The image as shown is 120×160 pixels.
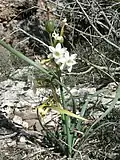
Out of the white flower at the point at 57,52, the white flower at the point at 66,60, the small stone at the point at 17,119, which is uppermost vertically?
the white flower at the point at 57,52

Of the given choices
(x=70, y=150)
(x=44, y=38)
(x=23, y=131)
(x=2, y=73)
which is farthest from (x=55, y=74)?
(x=44, y=38)

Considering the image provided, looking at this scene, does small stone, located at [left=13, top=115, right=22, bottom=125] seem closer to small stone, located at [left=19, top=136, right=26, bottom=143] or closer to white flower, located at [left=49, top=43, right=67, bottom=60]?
small stone, located at [left=19, top=136, right=26, bottom=143]

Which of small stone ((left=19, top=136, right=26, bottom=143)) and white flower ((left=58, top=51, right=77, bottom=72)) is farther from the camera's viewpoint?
small stone ((left=19, top=136, right=26, bottom=143))

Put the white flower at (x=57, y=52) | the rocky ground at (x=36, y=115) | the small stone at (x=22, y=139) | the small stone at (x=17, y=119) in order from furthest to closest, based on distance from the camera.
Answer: the small stone at (x=17, y=119) → the small stone at (x=22, y=139) → the rocky ground at (x=36, y=115) → the white flower at (x=57, y=52)


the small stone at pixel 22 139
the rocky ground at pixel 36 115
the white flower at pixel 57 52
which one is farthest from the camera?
the small stone at pixel 22 139

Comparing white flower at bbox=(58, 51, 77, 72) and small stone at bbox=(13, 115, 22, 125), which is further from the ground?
white flower at bbox=(58, 51, 77, 72)

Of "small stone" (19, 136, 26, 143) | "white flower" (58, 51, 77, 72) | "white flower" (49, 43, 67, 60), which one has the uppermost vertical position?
"white flower" (49, 43, 67, 60)

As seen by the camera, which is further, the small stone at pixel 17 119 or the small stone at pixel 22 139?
Result: the small stone at pixel 17 119

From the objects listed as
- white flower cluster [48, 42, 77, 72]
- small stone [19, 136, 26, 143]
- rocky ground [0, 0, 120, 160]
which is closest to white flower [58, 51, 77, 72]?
white flower cluster [48, 42, 77, 72]

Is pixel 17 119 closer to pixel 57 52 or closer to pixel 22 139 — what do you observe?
pixel 22 139

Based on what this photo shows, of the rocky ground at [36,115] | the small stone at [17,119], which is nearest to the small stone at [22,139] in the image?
the rocky ground at [36,115]

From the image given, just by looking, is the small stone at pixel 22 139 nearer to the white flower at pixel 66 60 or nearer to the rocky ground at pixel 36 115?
the rocky ground at pixel 36 115

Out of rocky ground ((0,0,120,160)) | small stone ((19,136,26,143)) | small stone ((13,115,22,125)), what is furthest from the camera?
small stone ((13,115,22,125))
